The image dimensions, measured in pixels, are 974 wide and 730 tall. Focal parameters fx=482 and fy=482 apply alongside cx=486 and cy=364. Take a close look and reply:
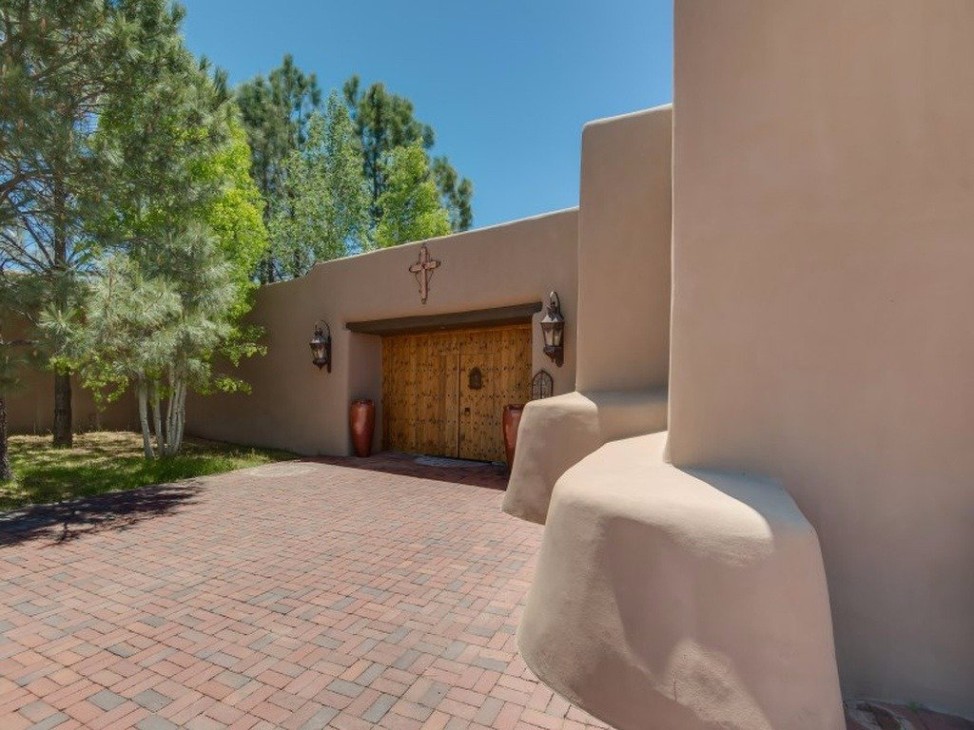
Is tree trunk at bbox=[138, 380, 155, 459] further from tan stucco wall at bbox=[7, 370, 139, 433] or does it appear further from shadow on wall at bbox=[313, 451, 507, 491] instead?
tan stucco wall at bbox=[7, 370, 139, 433]

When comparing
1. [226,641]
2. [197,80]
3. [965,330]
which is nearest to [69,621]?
[226,641]

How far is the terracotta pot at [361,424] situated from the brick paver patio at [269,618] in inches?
124

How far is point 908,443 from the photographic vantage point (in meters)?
2.46

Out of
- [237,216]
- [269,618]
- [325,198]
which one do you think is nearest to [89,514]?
[269,618]

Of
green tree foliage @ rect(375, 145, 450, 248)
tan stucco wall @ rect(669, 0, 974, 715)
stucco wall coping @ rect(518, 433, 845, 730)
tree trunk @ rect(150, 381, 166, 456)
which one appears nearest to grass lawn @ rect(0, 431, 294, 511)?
tree trunk @ rect(150, 381, 166, 456)

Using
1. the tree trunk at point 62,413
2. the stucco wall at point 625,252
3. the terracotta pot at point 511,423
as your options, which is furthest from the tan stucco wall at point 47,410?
the stucco wall at point 625,252

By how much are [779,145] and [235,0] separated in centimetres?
811

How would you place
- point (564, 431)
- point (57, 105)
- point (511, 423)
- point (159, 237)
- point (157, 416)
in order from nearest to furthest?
point (564, 431), point (57, 105), point (511, 423), point (159, 237), point (157, 416)

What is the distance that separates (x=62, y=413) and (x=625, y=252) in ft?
39.5

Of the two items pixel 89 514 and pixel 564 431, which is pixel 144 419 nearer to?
pixel 89 514

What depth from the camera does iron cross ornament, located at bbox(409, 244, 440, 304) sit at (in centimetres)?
798

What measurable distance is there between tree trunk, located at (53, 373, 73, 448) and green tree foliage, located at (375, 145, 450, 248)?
10.1 m

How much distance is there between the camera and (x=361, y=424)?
347 inches

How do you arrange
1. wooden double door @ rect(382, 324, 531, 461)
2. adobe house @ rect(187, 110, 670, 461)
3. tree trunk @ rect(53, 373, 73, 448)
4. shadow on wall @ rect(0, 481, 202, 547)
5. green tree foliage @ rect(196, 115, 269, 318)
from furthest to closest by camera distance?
1. tree trunk @ rect(53, 373, 73, 448)
2. green tree foliage @ rect(196, 115, 269, 318)
3. wooden double door @ rect(382, 324, 531, 461)
4. adobe house @ rect(187, 110, 670, 461)
5. shadow on wall @ rect(0, 481, 202, 547)
